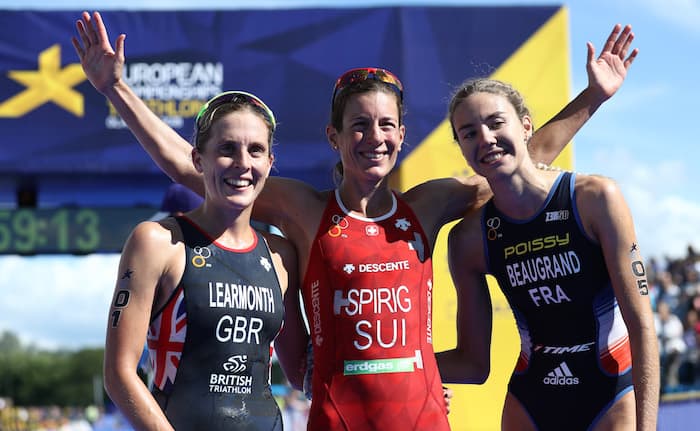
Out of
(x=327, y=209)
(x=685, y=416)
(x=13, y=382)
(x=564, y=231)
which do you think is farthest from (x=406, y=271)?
(x=13, y=382)

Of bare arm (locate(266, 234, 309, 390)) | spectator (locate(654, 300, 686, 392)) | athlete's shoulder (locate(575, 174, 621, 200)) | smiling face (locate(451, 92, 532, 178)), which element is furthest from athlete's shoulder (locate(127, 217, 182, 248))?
spectator (locate(654, 300, 686, 392))

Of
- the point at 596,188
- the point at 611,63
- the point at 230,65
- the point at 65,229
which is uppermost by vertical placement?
the point at 230,65

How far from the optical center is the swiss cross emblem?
389cm

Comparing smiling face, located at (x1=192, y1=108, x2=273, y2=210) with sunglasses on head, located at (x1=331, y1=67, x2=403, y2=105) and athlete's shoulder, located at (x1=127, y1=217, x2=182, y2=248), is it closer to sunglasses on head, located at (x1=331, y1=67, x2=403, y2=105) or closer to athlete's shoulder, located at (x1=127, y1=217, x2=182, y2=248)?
athlete's shoulder, located at (x1=127, y1=217, x2=182, y2=248)

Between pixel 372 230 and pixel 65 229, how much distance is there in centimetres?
742

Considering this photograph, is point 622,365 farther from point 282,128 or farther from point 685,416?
point 685,416

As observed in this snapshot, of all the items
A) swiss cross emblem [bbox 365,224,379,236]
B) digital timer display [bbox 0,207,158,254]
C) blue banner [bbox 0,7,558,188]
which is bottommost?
swiss cross emblem [bbox 365,224,379,236]

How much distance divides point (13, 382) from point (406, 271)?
94.9m

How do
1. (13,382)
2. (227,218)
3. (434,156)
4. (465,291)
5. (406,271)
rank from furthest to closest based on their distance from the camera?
(13,382) < (434,156) < (465,291) < (406,271) < (227,218)

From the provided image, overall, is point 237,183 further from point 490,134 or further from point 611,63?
point 611,63

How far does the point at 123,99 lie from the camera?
389 cm

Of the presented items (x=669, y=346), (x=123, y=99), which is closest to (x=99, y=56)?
(x=123, y=99)

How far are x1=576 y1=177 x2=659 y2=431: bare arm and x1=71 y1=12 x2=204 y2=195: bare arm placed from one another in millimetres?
1768

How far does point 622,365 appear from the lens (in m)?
3.93
